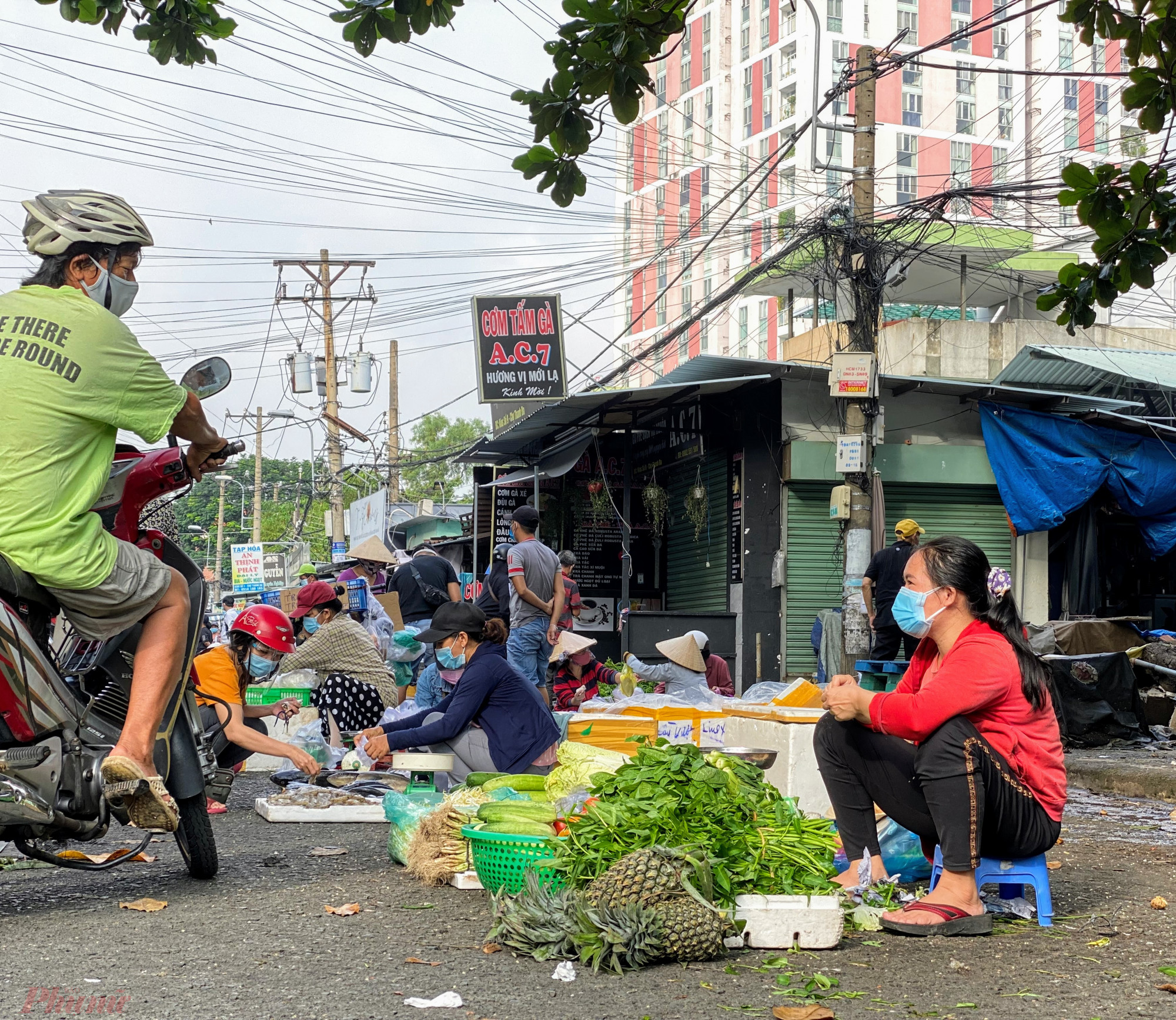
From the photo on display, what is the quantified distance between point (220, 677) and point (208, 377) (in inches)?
131

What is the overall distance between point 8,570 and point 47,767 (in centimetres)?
62

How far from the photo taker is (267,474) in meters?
92.9

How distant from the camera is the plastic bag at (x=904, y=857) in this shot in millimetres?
4883

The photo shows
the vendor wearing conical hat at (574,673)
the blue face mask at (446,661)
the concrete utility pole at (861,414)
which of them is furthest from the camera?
the vendor wearing conical hat at (574,673)

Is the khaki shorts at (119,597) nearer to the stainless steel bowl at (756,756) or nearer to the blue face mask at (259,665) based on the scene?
the stainless steel bowl at (756,756)

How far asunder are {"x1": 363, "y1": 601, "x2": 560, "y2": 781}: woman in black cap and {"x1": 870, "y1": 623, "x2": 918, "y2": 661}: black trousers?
5320 mm

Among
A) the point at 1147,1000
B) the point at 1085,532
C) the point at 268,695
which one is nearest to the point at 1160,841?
the point at 1147,1000

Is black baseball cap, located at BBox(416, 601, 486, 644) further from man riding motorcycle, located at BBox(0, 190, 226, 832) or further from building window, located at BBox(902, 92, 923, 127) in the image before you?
building window, located at BBox(902, 92, 923, 127)

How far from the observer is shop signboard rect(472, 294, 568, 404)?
55.1ft

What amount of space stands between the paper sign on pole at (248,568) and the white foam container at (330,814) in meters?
35.6

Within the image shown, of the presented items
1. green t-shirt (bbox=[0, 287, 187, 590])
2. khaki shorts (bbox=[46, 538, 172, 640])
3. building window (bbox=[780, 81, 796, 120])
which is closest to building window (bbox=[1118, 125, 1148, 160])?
green t-shirt (bbox=[0, 287, 187, 590])

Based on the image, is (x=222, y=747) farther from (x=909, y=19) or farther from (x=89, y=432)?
(x=909, y=19)

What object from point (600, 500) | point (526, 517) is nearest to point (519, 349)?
point (600, 500)

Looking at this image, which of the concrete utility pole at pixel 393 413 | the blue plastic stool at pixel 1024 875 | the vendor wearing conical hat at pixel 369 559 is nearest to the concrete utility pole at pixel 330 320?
the concrete utility pole at pixel 393 413
